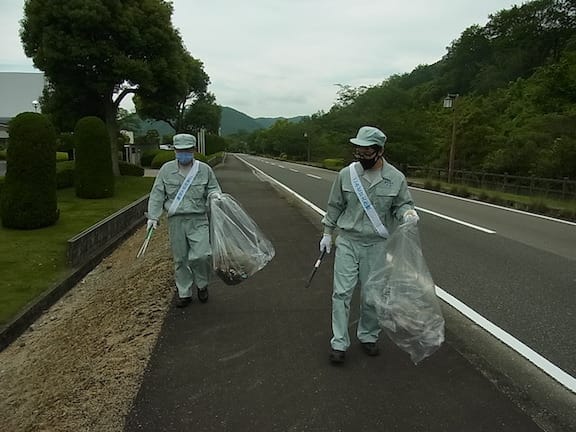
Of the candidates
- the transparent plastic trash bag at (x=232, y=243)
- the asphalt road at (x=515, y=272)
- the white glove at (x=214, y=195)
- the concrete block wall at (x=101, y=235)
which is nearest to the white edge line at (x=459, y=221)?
the asphalt road at (x=515, y=272)

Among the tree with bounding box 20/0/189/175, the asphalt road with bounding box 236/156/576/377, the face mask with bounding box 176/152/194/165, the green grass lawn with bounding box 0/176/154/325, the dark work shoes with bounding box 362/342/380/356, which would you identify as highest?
the tree with bounding box 20/0/189/175

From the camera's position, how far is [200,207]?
188 inches

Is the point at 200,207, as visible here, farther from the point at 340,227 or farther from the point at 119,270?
the point at 119,270

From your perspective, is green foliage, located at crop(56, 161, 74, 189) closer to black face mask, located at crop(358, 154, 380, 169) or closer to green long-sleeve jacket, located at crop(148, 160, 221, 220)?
green long-sleeve jacket, located at crop(148, 160, 221, 220)

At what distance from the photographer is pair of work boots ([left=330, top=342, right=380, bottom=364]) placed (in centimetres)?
356

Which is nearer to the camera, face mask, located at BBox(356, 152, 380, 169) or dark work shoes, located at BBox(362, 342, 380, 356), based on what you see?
face mask, located at BBox(356, 152, 380, 169)

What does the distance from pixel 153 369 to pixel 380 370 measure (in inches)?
64.4

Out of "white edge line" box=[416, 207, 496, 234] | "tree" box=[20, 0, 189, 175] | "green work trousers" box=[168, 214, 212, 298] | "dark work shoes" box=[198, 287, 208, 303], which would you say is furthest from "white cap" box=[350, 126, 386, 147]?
"tree" box=[20, 0, 189, 175]

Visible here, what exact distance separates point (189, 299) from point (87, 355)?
3.95 ft

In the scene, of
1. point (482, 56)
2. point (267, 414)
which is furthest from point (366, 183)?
point (482, 56)

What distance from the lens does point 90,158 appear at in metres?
14.7

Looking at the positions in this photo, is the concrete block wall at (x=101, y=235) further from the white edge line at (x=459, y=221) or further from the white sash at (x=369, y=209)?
the white edge line at (x=459, y=221)

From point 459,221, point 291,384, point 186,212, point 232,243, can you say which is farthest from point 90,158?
point 291,384

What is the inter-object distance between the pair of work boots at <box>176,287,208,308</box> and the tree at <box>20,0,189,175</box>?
14.3 metres
